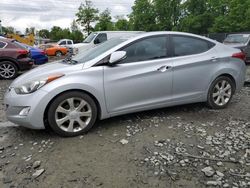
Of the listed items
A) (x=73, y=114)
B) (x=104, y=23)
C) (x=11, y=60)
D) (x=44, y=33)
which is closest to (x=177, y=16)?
(x=104, y=23)

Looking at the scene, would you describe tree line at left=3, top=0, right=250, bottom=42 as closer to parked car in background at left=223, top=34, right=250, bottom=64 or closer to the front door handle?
parked car in background at left=223, top=34, right=250, bottom=64

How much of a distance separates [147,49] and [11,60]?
6722 millimetres

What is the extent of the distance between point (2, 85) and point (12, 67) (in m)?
1.28

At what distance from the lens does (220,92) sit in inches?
208

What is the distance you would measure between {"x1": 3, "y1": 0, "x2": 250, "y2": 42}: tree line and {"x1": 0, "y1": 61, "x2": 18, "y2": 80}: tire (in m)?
30.5

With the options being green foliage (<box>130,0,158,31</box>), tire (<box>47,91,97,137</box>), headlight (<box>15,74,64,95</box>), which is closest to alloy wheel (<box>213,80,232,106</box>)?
tire (<box>47,91,97,137</box>)

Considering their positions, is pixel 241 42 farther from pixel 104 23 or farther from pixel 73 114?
pixel 104 23

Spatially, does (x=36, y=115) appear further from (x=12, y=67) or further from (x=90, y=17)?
(x=90, y=17)

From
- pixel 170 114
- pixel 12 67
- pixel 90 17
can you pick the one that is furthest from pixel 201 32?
pixel 170 114

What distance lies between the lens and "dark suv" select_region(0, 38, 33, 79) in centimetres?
972

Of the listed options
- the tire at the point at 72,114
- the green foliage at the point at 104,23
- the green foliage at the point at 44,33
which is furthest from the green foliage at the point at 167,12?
the green foliage at the point at 44,33

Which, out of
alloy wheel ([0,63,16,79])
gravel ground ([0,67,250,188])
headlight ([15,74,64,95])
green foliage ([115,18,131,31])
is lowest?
gravel ground ([0,67,250,188])

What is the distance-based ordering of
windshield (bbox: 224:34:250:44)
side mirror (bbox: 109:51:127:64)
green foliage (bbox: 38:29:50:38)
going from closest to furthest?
side mirror (bbox: 109:51:127:64) → windshield (bbox: 224:34:250:44) → green foliage (bbox: 38:29:50:38)

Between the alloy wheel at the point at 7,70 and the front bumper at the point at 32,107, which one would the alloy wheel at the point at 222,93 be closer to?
the front bumper at the point at 32,107
